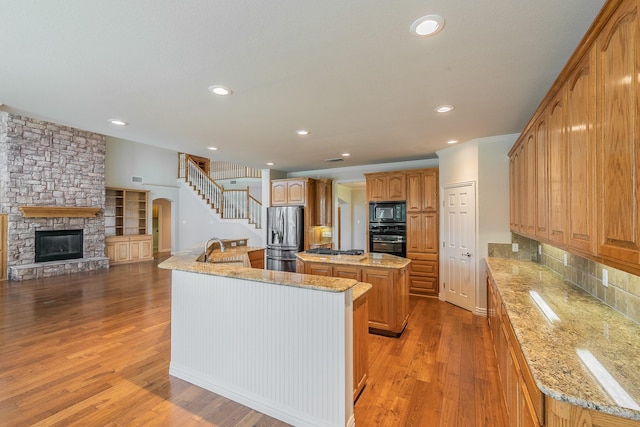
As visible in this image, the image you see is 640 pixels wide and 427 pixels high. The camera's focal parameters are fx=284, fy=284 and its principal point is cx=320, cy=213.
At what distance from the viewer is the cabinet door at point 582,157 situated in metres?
1.42

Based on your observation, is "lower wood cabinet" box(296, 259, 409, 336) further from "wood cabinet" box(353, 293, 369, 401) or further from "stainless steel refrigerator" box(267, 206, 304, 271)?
"stainless steel refrigerator" box(267, 206, 304, 271)

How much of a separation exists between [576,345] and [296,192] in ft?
18.0

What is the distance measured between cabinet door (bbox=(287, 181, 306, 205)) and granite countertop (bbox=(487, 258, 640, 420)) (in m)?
4.56

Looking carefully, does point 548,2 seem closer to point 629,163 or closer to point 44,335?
point 629,163

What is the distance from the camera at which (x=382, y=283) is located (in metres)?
3.48

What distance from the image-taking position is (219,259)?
381 centimetres

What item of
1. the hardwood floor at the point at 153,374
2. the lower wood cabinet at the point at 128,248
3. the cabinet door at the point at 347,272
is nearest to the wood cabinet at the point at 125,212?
the lower wood cabinet at the point at 128,248

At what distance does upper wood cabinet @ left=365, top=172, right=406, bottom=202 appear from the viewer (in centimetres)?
542

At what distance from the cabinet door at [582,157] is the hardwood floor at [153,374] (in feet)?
4.88

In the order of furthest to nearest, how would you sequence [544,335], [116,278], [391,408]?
[116,278]
[391,408]
[544,335]

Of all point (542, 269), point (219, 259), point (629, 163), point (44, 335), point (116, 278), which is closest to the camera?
point (629, 163)

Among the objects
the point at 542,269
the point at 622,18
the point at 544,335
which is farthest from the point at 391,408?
the point at 622,18

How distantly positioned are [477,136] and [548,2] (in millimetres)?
2695

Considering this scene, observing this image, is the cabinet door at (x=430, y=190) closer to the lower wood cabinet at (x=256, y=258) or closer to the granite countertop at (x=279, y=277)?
the lower wood cabinet at (x=256, y=258)
